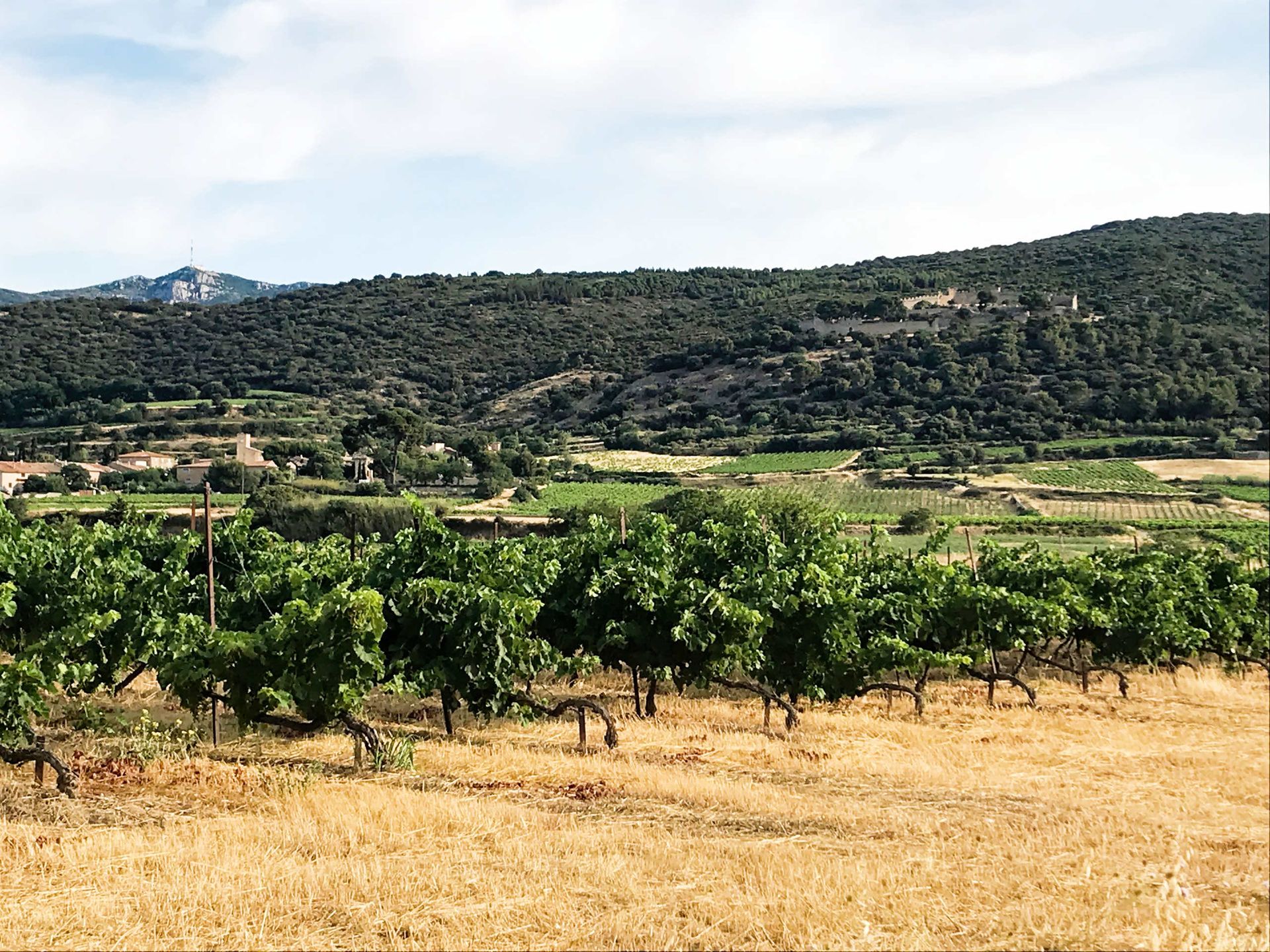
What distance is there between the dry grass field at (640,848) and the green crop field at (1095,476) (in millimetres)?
36800

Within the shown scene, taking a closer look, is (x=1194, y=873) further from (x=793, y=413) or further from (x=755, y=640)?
(x=793, y=413)

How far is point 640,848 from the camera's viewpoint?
7543mm

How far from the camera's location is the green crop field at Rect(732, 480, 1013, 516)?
43.7 m

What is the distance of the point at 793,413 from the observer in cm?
6881

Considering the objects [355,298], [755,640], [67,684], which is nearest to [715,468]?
[755,640]

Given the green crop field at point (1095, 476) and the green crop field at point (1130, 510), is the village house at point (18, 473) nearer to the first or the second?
the green crop field at point (1130, 510)

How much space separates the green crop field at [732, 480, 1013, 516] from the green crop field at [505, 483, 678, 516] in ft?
13.6

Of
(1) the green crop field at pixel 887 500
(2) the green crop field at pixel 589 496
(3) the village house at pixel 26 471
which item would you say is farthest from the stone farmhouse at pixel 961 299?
(3) the village house at pixel 26 471

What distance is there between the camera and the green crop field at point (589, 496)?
39.8m

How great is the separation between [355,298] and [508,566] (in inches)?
4003

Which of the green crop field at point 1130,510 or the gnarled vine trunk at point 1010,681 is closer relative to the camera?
the gnarled vine trunk at point 1010,681

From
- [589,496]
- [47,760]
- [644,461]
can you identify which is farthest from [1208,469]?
[47,760]

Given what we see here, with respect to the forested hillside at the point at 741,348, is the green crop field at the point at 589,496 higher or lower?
lower

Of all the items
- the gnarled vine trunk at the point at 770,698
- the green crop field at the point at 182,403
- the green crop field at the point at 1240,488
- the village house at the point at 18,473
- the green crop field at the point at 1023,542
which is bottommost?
the green crop field at the point at 1023,542
